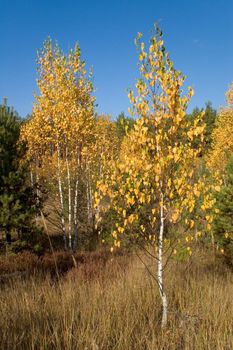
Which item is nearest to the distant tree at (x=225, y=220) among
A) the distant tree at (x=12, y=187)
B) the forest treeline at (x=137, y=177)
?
the forest treeline at (x=137, y=177)

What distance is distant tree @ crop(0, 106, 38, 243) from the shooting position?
12.6 m

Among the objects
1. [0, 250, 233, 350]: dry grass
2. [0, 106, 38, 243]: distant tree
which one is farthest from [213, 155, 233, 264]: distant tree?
[0, 106, 38, 243]: distant tree

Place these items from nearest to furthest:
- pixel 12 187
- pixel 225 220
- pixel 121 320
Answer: pixel 121 320 < pixel 225 220 < pixel 12 187

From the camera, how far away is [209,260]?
10758 mm

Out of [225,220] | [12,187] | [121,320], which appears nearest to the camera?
[121,320]

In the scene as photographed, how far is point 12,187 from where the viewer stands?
1304 centimetres

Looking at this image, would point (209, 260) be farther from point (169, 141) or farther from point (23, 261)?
point (169, 141)

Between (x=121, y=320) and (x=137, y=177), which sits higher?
(x=137, y=177)

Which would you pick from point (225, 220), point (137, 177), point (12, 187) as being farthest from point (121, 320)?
point (12, 187)

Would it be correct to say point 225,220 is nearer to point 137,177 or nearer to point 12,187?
point 137,177

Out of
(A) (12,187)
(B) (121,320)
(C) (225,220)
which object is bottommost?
(B) (121,320)

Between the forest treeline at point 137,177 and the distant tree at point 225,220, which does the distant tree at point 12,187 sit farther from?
the distant tree at point 225,220

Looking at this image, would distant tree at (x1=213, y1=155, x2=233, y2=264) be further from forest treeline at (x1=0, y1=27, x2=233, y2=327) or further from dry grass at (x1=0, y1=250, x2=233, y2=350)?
dry grass at (x1=0, y1=250, x2=233, y2=350)

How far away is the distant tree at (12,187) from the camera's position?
1256 cm
